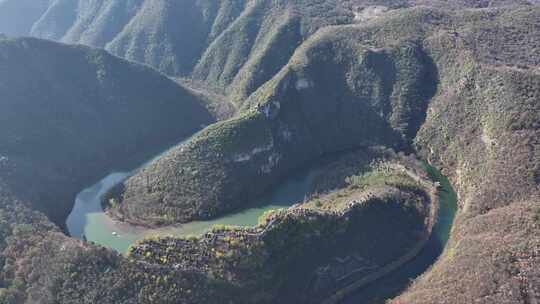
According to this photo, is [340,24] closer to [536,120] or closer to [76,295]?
[536,120]

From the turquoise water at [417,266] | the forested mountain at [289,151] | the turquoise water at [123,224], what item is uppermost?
the forested mountain at [289,151]

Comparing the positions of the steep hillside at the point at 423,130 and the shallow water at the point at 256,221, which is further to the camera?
the shallow water at the point at 256,221

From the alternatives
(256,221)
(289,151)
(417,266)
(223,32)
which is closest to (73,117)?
(289,151)

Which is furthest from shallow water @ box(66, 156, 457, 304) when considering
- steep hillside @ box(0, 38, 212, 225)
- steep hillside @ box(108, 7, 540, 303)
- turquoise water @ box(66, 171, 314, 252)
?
steep hillside @ box(0, 38, 212, 225)

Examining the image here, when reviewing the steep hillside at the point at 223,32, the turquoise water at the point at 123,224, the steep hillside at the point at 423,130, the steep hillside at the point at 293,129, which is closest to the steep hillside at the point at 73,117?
the turquoise water at the point at 123,224

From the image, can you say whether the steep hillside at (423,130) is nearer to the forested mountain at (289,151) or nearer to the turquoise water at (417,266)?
the forested mountain at (289,151)

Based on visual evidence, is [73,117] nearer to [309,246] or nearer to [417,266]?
[309,246]
